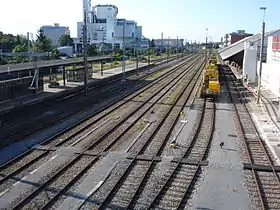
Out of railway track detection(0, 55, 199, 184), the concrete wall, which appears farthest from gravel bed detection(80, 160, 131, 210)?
the concrete wall

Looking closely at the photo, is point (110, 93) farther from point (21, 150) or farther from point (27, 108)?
point (21, 150)

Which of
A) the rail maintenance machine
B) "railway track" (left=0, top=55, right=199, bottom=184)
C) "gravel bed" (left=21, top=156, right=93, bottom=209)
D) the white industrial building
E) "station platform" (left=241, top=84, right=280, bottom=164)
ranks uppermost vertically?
the white industrial building

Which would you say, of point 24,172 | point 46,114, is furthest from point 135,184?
point 46,114

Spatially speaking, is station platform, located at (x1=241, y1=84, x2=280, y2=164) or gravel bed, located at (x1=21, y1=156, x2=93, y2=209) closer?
gravel bed, located at (x1=21, y1=156, x2=93, y2=209)

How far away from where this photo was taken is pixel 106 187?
37.3 feet

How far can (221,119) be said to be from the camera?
72.1 ft

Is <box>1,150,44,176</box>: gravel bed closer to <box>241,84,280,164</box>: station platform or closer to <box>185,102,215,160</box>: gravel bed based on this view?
<box>185,102,215,160</box>: gravel bed

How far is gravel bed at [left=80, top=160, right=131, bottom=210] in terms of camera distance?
1019cm

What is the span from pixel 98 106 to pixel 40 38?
169ft

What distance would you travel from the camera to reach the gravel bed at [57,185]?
10.3 metres

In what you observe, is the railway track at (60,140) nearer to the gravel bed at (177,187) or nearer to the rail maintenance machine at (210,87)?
the gravel bed at (177,187)

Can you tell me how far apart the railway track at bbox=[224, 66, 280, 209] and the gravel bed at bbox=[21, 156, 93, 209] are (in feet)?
19.9

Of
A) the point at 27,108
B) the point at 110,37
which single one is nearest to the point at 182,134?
the point at 27,108

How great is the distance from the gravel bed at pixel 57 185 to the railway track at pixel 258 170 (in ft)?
19.9
